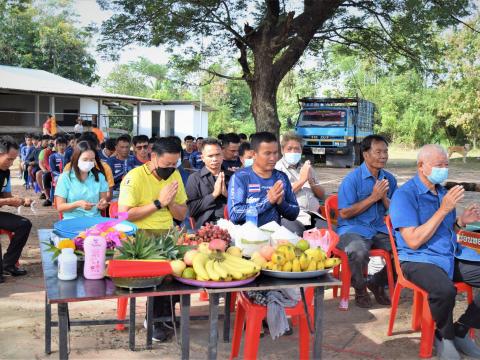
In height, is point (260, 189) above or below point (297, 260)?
above

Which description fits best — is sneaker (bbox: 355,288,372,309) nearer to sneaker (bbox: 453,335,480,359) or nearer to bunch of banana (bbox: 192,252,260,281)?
sneaker (bbox: 453,335,480,359)

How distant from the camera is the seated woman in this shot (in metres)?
5.09

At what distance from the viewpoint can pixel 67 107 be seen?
29781mm

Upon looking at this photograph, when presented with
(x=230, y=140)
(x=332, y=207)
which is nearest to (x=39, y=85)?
(x=230, y=140)

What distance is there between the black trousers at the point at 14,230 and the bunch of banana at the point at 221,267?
11.1ft

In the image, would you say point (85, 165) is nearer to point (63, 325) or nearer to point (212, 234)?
point (212, 234)

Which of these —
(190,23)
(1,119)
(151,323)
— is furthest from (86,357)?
(1,119)

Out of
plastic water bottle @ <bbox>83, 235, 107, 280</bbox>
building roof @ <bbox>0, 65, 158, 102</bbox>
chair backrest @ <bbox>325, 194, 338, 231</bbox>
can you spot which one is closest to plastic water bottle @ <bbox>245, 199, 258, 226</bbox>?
plastic water bottle @ <bbox>83, 235, 107, 280</bbox>

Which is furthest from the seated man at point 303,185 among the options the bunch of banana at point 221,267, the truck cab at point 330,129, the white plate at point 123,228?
the truck cab at point 330,129

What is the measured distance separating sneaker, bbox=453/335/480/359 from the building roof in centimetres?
2146

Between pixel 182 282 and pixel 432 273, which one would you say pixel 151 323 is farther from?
pixel 432 273

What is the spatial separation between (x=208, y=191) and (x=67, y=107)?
26547 mm

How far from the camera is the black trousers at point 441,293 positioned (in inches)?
141

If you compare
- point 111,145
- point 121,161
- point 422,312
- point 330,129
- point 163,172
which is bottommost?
point 422,312
